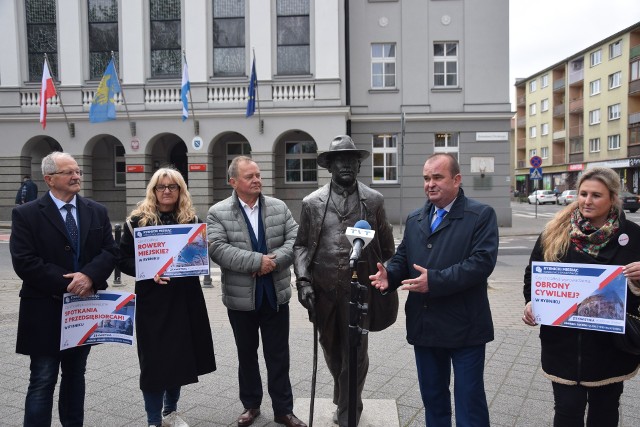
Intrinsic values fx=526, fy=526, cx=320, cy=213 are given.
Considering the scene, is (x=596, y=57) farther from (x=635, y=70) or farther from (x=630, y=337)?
(x=630, y=337)

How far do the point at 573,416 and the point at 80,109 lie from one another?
76.7 ft

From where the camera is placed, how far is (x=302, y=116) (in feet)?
70.7

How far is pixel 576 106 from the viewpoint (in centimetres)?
5919

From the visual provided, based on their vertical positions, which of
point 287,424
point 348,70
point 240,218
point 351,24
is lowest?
point 287,424

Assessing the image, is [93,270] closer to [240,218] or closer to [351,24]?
[240,218]

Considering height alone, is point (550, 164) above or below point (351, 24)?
below

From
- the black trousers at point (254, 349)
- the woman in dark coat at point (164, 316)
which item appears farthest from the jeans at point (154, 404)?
the black trousers at point (254, 349)

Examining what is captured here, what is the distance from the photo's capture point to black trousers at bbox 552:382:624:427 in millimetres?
3018

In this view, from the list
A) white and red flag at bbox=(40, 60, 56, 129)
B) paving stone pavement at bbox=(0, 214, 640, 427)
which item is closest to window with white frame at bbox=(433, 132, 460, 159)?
white and red flag at bbox=(40, 60, 56, 129)

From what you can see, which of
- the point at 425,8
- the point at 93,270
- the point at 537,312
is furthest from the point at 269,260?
the point at 425,8

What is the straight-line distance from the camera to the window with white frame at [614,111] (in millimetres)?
51678

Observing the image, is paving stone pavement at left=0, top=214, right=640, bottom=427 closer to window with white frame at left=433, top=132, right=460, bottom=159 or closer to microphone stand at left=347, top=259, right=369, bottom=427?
microphone stand at left=347, top=259, right=369, bottom=427

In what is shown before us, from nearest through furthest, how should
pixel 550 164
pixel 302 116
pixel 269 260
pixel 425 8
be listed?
1. pixel 269 260
2. pixel 302 116
3. pixel 425 8
4. pixel 550 164

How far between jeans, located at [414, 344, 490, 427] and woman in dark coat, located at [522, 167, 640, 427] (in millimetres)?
406
